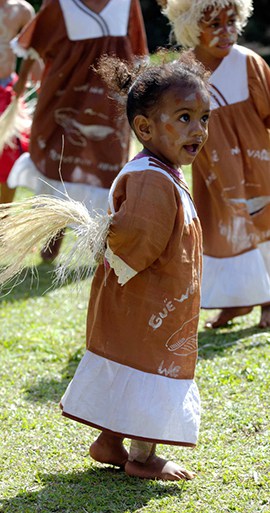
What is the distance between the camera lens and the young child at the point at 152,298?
10.0ft

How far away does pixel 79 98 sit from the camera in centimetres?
632

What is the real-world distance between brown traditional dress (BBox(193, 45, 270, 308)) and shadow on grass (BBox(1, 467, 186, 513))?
5.99 ft

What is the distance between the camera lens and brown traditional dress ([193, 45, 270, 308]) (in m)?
4.81

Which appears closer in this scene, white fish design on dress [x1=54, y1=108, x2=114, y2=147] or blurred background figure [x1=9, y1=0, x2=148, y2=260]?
blurred background figure [x1=9, y1=0, x2=148, y2=260]

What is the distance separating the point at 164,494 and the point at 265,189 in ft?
7.37

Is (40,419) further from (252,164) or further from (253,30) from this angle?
(253,30)

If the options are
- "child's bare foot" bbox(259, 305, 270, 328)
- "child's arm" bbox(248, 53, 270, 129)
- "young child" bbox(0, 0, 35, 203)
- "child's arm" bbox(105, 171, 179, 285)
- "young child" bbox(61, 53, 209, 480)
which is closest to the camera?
"child's arm" bbox(105, 171, 179, 285)

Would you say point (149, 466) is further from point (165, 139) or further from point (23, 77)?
point (23, 77)

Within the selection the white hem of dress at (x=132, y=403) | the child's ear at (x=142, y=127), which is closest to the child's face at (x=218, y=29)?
the child's ear at (x=142, y=127)

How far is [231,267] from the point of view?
16.1ft

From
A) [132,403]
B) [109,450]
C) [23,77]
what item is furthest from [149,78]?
[23,77]

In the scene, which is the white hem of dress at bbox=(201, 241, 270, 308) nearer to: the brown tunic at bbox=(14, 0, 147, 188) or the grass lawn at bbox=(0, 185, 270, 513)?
the grass lawn at bbox=(0, 185, 270, 513)

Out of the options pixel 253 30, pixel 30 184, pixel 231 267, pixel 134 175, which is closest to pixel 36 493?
pixel 134 175

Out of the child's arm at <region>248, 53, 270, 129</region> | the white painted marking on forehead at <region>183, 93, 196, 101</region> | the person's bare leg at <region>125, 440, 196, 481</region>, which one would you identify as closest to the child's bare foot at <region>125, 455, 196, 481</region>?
the person's bare leg at <region>125, 440, 196, 481</region>
